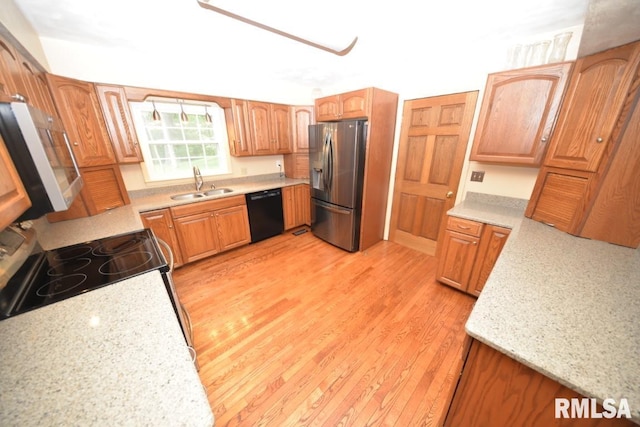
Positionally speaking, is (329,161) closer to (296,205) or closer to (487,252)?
(296,205)

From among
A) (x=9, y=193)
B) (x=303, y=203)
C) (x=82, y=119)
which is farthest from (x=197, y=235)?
(x=9, y=193)

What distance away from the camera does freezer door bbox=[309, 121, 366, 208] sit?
2.42 m

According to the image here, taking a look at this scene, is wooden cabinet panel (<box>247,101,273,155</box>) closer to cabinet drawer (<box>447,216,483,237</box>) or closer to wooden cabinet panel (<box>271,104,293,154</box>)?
wooden cabinet panel (<box>271,104,293,154</box>)

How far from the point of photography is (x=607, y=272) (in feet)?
3.47

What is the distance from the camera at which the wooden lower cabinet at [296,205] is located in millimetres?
3252

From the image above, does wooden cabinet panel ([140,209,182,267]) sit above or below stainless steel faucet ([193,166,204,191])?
below

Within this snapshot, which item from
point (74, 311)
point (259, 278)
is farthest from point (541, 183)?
point (74, 311)

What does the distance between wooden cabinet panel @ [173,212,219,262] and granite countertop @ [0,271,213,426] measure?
5.13ft

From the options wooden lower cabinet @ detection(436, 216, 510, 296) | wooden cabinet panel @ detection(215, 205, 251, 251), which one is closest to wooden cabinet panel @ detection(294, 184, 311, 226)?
wooden cabinet panel @ detection(215, 205, 251, 251)

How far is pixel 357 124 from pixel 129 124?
2.35 meters

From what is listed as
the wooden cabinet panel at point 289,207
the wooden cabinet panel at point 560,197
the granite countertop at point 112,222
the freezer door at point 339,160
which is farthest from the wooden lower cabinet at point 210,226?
the wooden cabinet panel at point 560,197

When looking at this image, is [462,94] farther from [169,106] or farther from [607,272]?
[169,106]

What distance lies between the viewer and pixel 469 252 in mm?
1919

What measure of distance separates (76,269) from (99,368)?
34.7 inches
